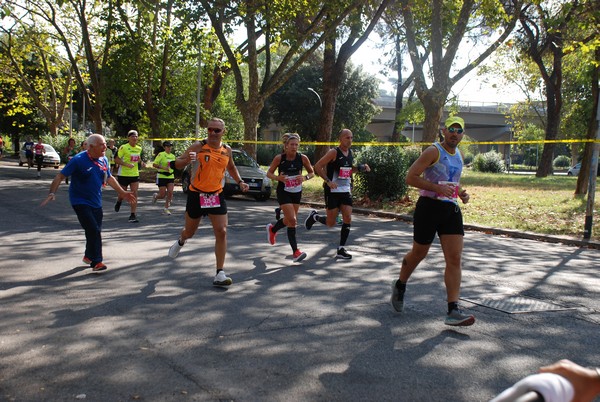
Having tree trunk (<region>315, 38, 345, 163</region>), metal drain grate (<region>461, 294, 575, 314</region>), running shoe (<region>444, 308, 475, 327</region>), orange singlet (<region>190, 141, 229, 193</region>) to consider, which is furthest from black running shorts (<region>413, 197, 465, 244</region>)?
tree trunk (<region>315, 38, 345, 163</region>)

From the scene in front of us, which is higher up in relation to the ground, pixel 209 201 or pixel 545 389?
pixel 545 389

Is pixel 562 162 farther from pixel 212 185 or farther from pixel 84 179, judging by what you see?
pixel 84 179

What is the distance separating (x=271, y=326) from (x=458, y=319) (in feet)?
5.18

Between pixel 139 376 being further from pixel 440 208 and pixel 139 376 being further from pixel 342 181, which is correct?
pixel 342 181

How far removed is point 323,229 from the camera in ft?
40.5

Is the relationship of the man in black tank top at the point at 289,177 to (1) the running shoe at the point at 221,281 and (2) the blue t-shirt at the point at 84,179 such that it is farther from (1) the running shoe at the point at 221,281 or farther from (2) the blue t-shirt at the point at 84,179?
(2) the blue t-shirt at the point at 84,179

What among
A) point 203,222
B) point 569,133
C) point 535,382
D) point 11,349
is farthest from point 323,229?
point 569,133

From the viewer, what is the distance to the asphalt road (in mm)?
3938

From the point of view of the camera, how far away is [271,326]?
5262mm

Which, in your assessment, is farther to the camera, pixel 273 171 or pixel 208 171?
pixel 273 171

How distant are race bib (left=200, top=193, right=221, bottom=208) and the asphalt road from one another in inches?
34.8

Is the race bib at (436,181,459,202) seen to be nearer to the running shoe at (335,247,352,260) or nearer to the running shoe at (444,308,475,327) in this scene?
the running shoe at (444,308,475,327)

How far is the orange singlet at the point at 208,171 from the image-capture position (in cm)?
691

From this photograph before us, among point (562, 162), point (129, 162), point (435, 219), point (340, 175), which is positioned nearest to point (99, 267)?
point (340, 175)
